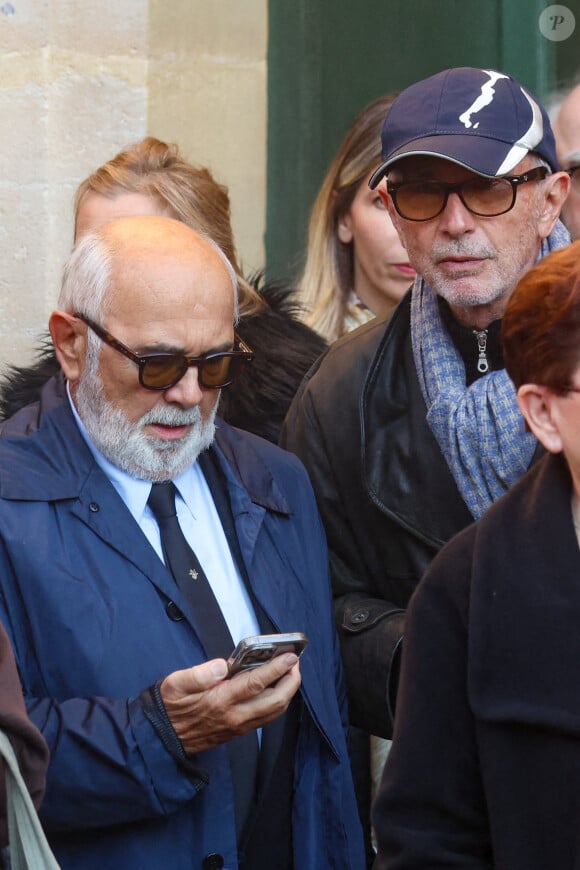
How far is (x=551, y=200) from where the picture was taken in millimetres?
3395

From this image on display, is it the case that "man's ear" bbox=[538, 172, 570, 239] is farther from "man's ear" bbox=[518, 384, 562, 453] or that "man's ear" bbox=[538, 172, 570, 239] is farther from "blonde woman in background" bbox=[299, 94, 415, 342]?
"blonde woman in background" bbox=[299, 94, 415, 342]

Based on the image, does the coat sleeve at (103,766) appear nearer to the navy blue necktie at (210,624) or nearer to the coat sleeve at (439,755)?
the navy blue necktie at (210,624)

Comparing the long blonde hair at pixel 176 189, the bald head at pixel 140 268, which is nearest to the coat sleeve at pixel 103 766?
the bald head at pixel 140 268

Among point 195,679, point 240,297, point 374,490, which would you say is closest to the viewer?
point 195,679

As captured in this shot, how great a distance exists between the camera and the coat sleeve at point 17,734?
248 centimetres

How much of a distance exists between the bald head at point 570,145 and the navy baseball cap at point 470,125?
58 centimetres

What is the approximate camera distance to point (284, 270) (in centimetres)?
600

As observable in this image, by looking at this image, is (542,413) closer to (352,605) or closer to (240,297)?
(352,605)

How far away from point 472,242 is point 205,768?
1.21 meters

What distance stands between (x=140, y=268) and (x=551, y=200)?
899 mm

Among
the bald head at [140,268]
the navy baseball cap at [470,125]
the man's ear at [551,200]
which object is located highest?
the navy baseball cap at [470,125]

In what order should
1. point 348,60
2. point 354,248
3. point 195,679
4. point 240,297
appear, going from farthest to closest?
point 348,60 < point 354,248 < point 240,297 < point 195,679

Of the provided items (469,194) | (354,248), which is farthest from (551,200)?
(354,248)

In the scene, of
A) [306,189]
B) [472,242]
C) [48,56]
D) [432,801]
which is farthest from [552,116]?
[432,801]
